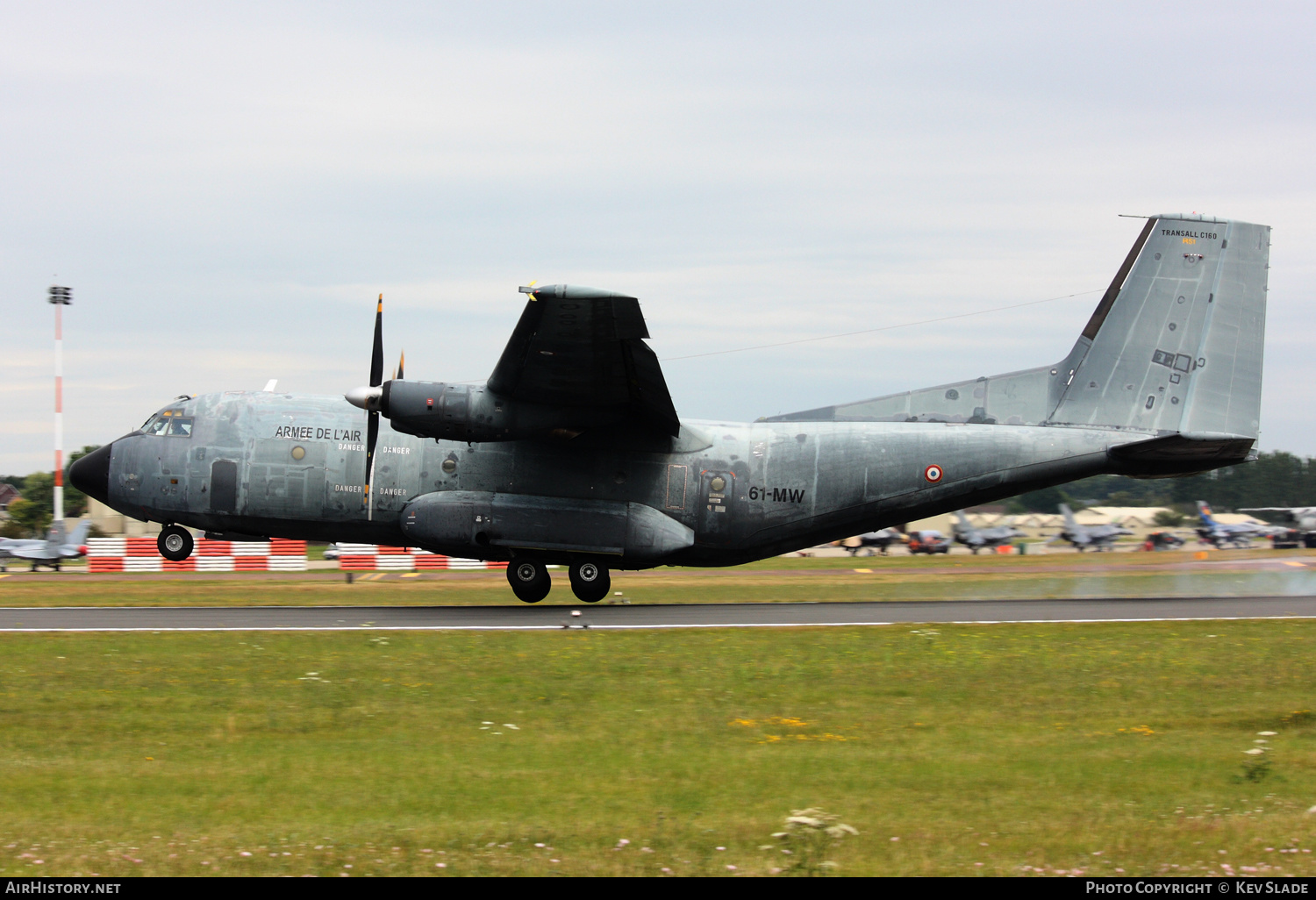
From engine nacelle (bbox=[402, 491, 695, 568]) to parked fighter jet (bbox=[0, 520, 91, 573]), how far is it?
2807cm

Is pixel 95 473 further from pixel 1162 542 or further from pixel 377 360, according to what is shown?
pixel 1162 542

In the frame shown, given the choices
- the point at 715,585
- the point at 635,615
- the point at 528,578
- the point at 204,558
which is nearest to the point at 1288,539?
the point at 715,585

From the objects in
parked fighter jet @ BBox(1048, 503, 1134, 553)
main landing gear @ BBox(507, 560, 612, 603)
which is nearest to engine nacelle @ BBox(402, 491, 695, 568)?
Result: main landing gear @ BBox(507, 560, 612, 603)

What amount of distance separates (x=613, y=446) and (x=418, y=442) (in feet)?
13.2

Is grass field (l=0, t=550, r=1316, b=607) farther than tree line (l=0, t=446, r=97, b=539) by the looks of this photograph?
No

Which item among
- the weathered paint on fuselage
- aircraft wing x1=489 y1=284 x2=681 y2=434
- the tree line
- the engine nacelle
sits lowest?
the tree line

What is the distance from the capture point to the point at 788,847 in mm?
7332

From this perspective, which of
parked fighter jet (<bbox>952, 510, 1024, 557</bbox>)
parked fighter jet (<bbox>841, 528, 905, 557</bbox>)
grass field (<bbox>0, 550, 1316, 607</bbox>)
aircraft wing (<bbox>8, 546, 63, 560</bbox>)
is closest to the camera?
grass field (<bbox>0, 550, 1316, 607</bbox>)

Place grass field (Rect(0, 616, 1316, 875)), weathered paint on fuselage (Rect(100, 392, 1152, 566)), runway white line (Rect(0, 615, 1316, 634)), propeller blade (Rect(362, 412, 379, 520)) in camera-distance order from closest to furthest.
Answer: grass field (Rect(0, 616, 1316, 875)) < runway white line (Rect(0, 615, 1316, 634)) < propeller blade (Rect(362, 412, 379, 520)) < weathered paint on fuselage (Rect(100, 392, 1152, 566))

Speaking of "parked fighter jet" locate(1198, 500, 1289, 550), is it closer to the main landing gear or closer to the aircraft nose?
the main landing gear

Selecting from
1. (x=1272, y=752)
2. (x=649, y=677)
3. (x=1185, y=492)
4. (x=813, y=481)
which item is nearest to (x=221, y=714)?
(x=649, y=677)

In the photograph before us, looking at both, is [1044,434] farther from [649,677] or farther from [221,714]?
[221,714]

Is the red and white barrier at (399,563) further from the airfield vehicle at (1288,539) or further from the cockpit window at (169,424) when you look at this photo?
the airfield vehicle at (1288,539)

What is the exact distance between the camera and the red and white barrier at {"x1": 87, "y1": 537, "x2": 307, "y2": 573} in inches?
1683
